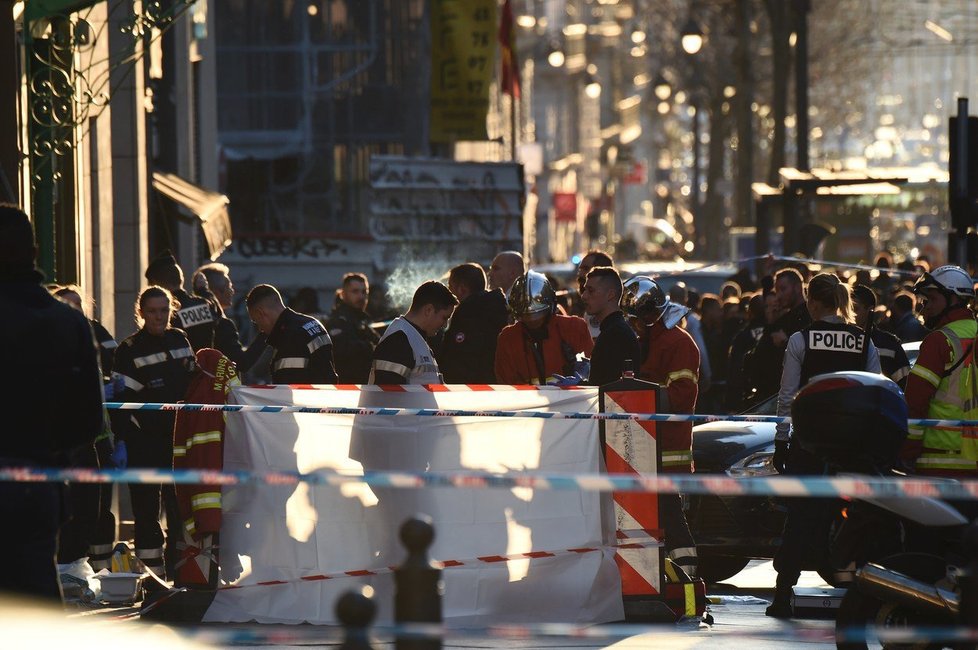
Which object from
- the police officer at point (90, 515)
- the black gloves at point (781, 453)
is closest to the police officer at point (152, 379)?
the police officer at point (90, 515)

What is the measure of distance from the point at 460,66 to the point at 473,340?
19457 mm

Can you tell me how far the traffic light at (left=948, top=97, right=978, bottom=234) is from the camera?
16109 mm

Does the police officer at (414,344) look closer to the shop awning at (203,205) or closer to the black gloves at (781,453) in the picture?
the black gloves at (781,453)

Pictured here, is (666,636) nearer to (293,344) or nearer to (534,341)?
(534,341)

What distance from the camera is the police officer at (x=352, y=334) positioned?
1558 cm

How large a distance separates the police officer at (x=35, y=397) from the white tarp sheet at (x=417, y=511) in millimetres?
3028

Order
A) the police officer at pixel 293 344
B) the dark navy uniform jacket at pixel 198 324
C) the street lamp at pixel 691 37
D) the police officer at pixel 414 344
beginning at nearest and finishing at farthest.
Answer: the police officer at pixel 414 344 < the police officer at pixel 293 344 < the dark navy uniform jacket at pixel 198 324 < the street lamp at pixel 691 37

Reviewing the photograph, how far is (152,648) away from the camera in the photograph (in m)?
8.27

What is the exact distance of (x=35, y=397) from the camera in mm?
6039

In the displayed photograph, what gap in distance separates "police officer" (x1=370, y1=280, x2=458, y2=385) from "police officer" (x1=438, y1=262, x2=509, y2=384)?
6.60 feet

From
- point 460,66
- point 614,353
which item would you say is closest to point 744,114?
point 460,66

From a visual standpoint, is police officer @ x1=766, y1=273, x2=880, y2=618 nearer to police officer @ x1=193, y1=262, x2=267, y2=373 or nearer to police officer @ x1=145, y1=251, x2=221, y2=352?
police officer @ x1=193, y1=262, x2=267, y2=373

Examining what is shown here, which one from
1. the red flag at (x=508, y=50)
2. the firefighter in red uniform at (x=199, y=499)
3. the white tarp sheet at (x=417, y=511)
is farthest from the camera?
the red flag at (x=508, y=50)

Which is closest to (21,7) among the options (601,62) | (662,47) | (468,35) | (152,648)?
(152,648)
